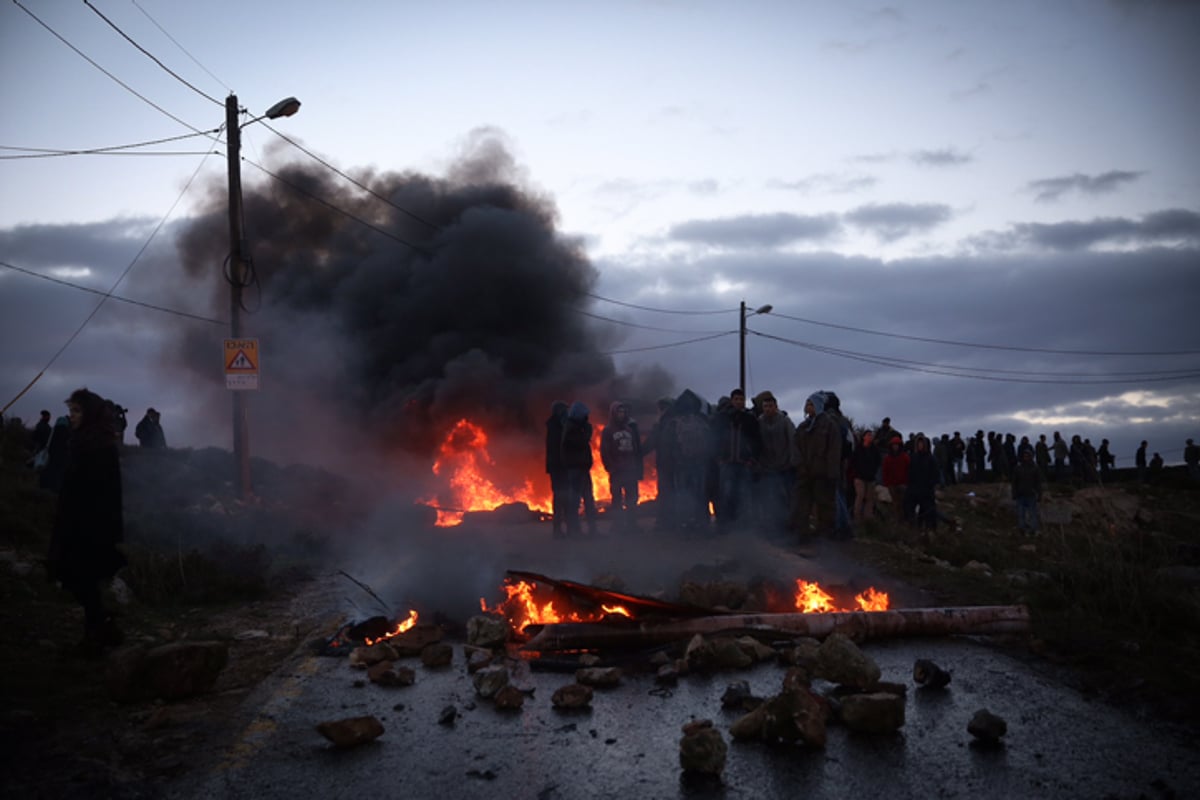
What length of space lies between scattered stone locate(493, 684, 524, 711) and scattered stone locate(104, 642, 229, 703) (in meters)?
1.89

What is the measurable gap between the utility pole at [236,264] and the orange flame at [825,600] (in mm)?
10796

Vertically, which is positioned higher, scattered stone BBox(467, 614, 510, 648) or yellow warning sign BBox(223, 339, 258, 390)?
yellow warning sign BBox(223, 339, 258, 390)

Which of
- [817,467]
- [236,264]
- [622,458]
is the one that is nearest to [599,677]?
[817,467]

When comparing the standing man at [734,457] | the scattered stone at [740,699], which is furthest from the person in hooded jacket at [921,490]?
the scattered stone at [740,699]

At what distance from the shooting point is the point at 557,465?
13742 millimetres

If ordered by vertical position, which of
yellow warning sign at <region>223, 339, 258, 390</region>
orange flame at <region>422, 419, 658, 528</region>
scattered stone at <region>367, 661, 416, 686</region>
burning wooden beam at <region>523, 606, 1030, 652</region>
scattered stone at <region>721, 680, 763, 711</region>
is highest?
yellow warning sign at <region>223, 339, 258, 390</region>

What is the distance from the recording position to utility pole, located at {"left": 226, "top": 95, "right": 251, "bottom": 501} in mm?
15273

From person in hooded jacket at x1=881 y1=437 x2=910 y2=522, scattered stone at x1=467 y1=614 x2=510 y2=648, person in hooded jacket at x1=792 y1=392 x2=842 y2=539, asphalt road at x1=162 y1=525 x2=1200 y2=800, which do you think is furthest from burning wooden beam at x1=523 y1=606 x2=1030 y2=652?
person in hooded jacket at x1=881 y1=437 x2=910 y2=522

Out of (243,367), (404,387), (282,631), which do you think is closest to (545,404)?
(404,387)

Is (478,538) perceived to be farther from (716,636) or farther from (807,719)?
(807,719)

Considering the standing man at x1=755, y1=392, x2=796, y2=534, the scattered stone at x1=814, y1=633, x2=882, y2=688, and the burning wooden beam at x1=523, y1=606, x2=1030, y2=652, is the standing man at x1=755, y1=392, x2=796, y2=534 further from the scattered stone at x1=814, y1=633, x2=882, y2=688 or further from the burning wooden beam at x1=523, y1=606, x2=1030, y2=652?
the scattered stone at x1=814, y1=633, x2=882, y2=688

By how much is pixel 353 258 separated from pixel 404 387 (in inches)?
226

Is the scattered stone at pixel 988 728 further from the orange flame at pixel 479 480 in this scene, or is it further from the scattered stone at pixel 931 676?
the orange flame at pixel 479 480

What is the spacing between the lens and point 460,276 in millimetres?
29250
